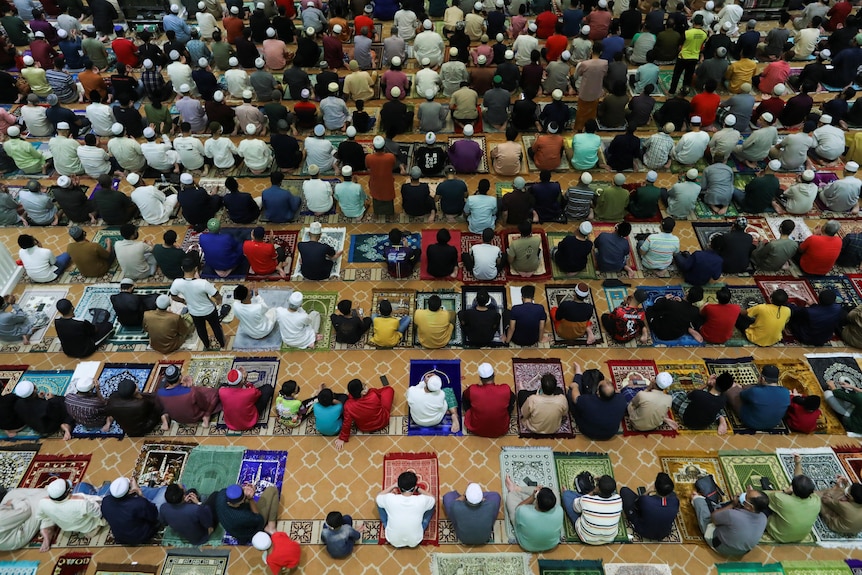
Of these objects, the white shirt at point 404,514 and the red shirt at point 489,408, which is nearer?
the white shirt at point 404,514

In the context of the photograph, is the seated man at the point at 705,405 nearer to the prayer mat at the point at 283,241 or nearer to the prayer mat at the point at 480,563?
the prayer mat at the point at 480,563

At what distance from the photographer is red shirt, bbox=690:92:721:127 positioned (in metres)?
12.8

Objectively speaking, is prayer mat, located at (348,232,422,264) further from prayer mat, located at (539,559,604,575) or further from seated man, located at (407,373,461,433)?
prayer mat, located at (539,559,604,575)

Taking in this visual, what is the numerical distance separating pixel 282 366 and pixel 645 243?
6.04 m

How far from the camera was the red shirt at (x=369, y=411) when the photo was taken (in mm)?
8406

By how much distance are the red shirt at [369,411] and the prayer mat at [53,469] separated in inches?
137

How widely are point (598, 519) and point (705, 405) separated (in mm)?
2226

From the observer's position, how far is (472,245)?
11.2 m

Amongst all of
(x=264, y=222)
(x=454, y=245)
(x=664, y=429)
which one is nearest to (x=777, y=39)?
(x=454, y=245)

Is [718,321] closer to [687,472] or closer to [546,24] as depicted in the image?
[687,472]

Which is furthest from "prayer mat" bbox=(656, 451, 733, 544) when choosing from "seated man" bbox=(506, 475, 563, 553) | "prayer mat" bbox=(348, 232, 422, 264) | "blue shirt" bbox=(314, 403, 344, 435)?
"prayer mat" bbox=(348, 232, 422, 264)

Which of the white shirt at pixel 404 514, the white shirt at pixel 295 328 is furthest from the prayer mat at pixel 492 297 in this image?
the white shirt at pixel 404 514

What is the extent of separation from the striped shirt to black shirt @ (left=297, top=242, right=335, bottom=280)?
5.30 metres

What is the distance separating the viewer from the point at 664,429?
A: 8.84 meters
